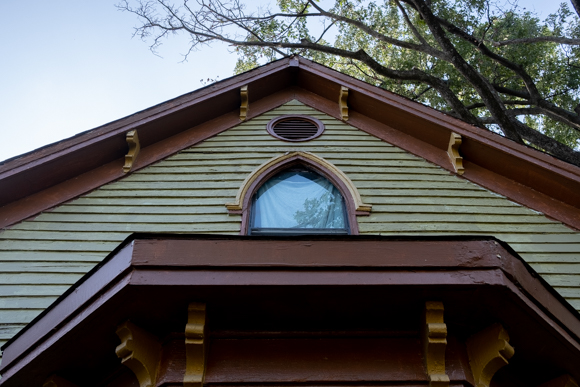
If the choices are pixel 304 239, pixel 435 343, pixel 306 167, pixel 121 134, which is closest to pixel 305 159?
pixel 306 167

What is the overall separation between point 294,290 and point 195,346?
2.53 ft

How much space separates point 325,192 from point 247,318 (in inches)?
114

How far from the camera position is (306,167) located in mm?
6914

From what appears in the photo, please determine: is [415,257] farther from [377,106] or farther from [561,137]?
[561,137]

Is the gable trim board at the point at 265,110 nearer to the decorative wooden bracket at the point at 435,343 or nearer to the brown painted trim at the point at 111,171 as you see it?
the brown painted trim at the point at 111,171

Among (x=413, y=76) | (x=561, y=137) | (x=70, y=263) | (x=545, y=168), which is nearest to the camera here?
(x=70, y=263)

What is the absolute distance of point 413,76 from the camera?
15117mm

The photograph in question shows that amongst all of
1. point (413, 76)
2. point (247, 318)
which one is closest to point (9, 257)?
point (247, 318)

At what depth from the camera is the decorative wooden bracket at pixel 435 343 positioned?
3615 millimetres

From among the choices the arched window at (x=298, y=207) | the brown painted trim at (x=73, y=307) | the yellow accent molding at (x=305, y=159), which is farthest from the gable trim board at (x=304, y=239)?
the arched window at (x=298, y=207)

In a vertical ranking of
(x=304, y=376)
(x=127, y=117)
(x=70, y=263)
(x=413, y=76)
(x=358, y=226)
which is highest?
(x=413, y=76)

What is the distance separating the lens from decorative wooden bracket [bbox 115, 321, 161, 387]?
3.64 meters

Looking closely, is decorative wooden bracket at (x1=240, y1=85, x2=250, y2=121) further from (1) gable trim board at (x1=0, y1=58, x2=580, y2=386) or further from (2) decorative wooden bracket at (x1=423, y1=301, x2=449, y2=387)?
(2) decorative wooden bracket at (x1=423, y1=301, x2=449, y2=387)

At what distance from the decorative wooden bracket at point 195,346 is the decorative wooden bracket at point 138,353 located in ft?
0.85
